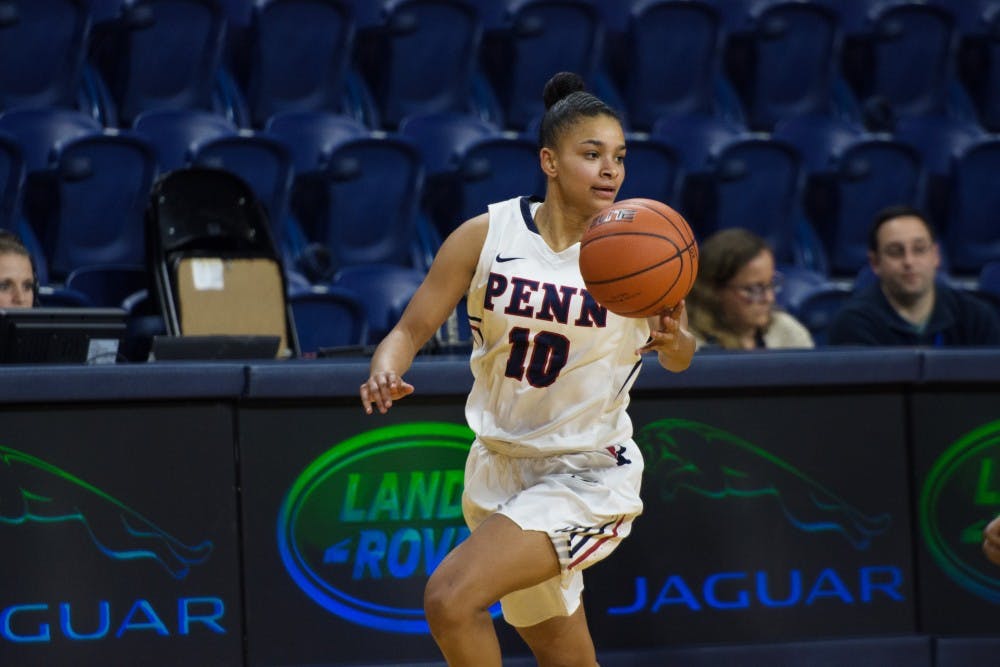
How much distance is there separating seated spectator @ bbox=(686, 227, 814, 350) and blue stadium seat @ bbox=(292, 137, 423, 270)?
218 centimetres

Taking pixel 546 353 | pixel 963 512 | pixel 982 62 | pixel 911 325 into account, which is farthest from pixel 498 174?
pixel 546 353

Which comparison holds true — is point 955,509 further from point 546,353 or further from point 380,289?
point 380,289

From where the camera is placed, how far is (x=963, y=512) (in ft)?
18.1

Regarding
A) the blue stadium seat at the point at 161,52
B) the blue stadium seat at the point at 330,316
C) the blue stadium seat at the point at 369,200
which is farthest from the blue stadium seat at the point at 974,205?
the blue stadium seat at the point at 161,52

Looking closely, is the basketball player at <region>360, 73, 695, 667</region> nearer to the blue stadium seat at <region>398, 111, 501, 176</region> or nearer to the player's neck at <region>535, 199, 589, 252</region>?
the player's neck at <region>535, 199, 589, 252</region>

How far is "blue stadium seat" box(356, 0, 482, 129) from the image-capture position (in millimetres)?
9297

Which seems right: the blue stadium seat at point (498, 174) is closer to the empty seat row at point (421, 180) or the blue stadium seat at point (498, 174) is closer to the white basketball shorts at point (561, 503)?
the empty seat row at point (421, 180)

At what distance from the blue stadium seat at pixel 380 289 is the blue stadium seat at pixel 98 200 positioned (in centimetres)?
109

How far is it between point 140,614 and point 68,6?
4544mm

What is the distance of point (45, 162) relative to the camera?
8047 mm

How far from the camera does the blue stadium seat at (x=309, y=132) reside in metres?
8.65

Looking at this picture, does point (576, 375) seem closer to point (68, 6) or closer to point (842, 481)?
point (842, 481)

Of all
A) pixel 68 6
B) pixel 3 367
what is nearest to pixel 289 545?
pixel 3 367

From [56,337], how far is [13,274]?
74cm
